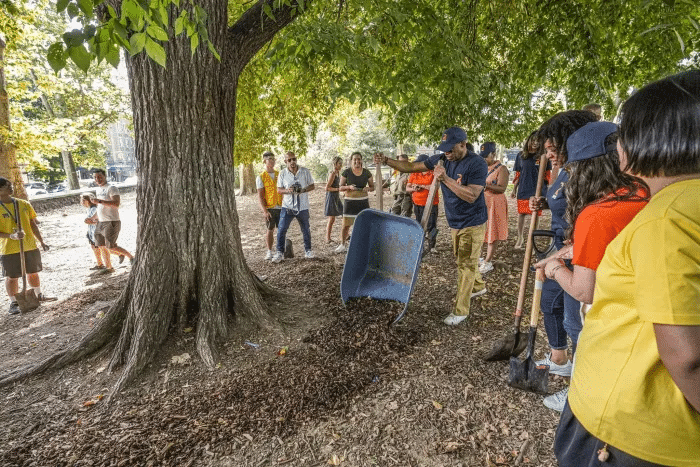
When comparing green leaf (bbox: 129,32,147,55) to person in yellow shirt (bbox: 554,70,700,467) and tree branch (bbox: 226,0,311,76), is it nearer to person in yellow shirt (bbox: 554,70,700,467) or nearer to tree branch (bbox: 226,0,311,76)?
tree branch (bbox: 226,0,311,76)

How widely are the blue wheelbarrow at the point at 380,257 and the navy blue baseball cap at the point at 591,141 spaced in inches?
82.7

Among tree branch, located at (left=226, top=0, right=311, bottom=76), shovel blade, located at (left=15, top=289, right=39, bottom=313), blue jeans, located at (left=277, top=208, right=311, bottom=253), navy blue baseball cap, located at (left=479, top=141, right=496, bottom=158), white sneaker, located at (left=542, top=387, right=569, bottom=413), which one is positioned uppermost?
tree branch, located at (left=226, top=0, right=311, bottom=76)

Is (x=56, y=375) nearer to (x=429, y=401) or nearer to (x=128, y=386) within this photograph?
(x=128, y=386)

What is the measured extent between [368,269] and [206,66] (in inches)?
107

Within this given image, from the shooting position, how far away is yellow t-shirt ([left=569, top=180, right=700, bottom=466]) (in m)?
0.84

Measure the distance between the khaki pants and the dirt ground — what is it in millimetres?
272

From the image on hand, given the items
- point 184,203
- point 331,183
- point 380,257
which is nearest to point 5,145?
point 331,183

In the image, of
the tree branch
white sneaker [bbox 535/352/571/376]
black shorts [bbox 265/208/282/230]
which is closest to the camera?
white sneaker [bbox 535/352/571/376]

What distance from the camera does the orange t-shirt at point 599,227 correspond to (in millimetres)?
1563

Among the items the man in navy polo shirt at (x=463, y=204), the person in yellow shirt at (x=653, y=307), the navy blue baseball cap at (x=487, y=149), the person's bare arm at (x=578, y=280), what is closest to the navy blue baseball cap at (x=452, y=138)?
the man in navy polo shirt at (x=463, y=204)

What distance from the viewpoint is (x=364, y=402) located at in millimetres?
2830

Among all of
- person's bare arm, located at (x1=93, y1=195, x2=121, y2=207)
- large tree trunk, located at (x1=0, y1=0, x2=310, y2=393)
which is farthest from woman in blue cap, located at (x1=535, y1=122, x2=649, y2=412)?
person's bare arm, located at (x1=93, y1=195, x2=121, y2=207)

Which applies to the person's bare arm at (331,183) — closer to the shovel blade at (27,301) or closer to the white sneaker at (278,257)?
the white sneaker at (278,257)

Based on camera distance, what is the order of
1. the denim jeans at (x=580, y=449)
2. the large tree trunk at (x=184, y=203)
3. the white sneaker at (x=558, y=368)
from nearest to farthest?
the denim jeans at (x=580, y=449) < the white sneaker at (x=558, y=368) < the large tree trunk at (x=184, y=203)
